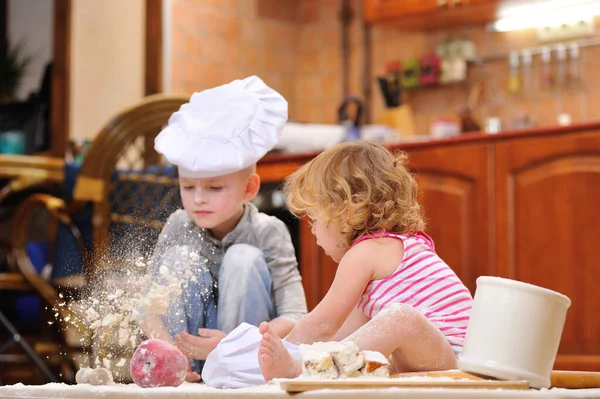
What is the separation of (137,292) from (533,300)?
68 cm

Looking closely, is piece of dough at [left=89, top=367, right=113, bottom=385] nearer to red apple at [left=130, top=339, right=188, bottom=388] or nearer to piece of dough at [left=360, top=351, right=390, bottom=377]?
red apple at [left=130, top=339, right=188, bottom=388]

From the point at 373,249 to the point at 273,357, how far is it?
0.31 m

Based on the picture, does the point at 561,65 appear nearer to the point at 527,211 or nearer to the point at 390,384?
the point at 527,211

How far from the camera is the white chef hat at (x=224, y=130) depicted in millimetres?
1598

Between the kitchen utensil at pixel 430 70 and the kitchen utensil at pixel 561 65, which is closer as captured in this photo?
the kitchen utensil at pixel 561 65

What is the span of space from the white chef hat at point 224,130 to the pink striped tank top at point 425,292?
1.06ft

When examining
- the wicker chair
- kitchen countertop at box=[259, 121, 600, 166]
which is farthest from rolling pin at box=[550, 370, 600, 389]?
kitchen countertop at box=[259, 121, 600, 166]

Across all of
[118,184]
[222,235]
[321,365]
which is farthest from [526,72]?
[321,365]

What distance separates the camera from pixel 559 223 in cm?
264

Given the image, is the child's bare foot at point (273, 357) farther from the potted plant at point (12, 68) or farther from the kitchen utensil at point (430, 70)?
the potted plant at point (12, 68)

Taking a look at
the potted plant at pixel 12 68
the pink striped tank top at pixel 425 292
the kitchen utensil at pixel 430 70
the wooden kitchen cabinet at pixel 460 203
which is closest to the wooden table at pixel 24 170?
the wooden kitchen cabinet at pixel 460 203

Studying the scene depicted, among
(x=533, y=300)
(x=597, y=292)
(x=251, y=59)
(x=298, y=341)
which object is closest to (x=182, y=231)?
(x=298, y=341)

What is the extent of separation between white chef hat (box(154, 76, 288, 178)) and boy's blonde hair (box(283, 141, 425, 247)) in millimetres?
170

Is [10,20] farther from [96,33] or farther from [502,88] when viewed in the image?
[502,88]
